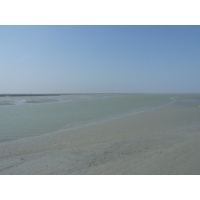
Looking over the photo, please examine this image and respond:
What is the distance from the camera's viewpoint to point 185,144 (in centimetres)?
641

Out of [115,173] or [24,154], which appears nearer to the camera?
[115,173]

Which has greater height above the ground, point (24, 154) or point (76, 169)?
point (24, 154)

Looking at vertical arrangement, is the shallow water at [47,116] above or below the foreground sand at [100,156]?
above

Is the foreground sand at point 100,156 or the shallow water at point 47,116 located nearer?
the foreground sand at point 100,156

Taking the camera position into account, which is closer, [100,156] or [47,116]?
[100,156]

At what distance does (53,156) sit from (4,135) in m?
4.97

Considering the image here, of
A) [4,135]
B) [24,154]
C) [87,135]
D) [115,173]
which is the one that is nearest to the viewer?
[115,173]

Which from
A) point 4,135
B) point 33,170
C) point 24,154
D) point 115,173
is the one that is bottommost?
point 115,173

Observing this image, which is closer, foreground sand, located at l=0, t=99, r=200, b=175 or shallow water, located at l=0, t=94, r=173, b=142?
foreground sand, located at l=0, t=99, r=200, b=175

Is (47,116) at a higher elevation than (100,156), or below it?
higher

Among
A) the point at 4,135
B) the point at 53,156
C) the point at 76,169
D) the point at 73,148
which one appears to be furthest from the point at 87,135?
the point at 4,135

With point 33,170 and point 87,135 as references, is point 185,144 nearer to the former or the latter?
point 87,135

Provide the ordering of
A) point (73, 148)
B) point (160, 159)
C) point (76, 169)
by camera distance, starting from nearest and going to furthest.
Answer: point (76, 169)
point (160, 159)
point (73, 148)

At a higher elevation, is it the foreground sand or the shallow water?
the shallow water
